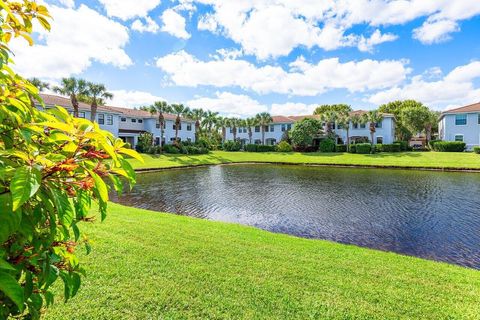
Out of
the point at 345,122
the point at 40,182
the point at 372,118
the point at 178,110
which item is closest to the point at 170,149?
the point at 178,110

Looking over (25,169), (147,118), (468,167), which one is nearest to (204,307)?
(25,169)

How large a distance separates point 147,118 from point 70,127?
55287mm

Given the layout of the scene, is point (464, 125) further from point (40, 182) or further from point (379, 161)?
point (40, 182)

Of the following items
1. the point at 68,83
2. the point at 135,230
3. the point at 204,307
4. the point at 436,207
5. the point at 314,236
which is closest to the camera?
the point at 204,307

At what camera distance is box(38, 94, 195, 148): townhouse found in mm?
43484

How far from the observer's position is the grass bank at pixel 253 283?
163 inches

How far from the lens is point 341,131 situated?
56906 millimetres

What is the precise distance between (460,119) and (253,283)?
56667 millimetres

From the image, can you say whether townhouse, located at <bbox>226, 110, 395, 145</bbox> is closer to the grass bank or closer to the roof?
the roof

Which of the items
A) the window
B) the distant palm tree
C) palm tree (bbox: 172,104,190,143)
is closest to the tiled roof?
the window

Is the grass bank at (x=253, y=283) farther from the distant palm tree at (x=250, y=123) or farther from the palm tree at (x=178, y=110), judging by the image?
the distant palm tree at (x=250, y=123)

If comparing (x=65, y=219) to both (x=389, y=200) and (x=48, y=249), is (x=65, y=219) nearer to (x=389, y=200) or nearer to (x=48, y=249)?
(x=48, y=249)

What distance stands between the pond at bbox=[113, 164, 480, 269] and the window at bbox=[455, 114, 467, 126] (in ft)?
88.5

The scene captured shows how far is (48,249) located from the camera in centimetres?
157
